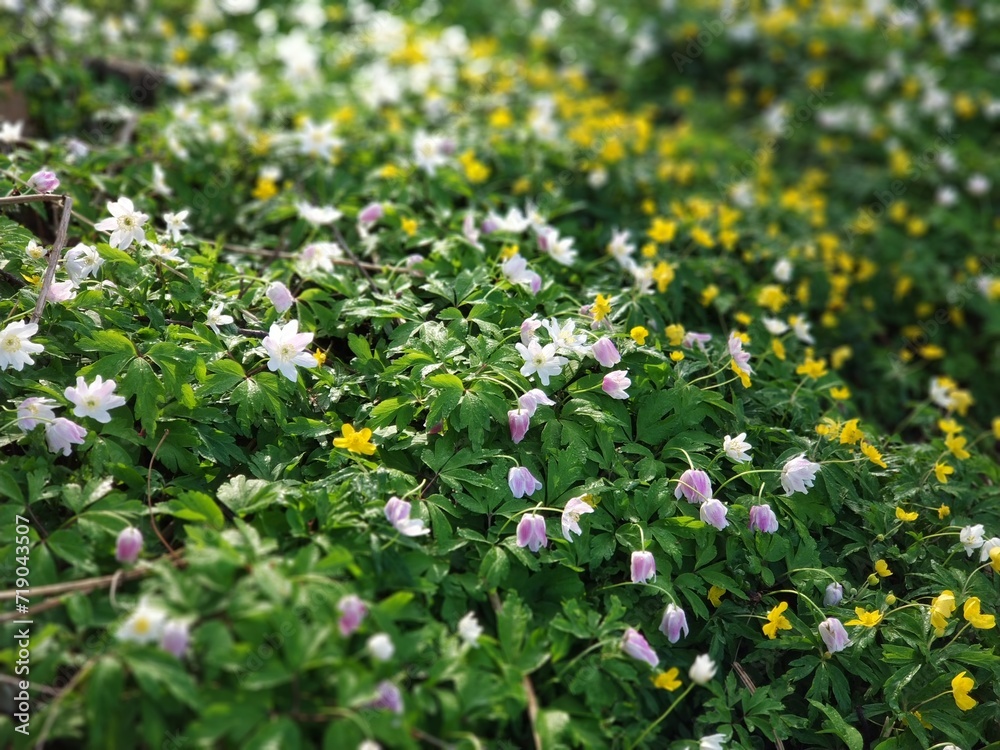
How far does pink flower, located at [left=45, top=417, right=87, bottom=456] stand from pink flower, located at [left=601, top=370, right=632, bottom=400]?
1.53 m

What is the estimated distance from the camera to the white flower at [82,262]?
8.74ft

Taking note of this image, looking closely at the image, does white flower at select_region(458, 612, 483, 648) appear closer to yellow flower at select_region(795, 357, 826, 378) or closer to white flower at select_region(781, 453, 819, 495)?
white flower at select_region(781, 453, 819, 495)

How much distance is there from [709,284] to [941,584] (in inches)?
68.3

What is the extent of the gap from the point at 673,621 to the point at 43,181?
2536mm

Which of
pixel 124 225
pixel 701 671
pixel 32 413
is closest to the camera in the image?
pixel 701 671

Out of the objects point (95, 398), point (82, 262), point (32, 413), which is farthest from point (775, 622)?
point (82, 262)

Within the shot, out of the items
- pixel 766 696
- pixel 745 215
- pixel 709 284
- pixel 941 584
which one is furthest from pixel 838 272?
pixel 766 696

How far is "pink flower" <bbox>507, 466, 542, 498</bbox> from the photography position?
2.49 metres

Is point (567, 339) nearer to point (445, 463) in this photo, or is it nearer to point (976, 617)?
point (445, 463)

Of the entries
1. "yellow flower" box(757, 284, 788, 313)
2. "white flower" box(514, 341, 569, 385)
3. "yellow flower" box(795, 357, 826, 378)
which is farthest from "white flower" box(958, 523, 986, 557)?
"white flower" box(514, 341, 569, 385)

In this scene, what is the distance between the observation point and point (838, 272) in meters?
4.90

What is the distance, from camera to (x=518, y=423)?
2.56 m

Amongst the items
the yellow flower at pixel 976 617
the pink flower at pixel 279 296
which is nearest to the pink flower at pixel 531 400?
the pink flower at pixel 279 296

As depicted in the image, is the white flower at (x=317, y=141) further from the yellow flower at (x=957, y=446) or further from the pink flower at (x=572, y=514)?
the yellow flower at (x=957, y=446)
